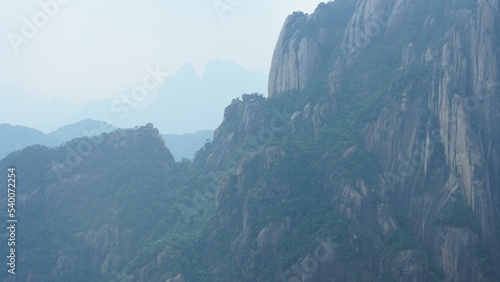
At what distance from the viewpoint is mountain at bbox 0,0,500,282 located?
4184cm

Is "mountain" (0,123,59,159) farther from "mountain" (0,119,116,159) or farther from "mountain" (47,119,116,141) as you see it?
"mountain" (47,119,116,141)

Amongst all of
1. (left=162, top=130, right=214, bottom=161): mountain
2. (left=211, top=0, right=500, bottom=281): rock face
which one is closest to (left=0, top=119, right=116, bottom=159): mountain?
(left=162, top=130, right=214, bottom=161): mountain

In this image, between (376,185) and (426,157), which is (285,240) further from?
(426,157)

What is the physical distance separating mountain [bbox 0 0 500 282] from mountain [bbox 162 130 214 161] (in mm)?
62733

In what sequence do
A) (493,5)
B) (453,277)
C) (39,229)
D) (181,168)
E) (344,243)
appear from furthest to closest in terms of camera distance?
1. (181,168)
2. (39,229)
3. (493,5)
4. (344,243)
5. (453,277)

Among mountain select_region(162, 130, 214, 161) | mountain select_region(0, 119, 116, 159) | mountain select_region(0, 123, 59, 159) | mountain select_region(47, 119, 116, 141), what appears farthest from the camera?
mountain select_region(47, 119, 116, 141)

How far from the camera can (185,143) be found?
15075cm

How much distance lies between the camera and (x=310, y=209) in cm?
4888

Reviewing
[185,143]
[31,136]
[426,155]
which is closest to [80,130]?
[31,136]

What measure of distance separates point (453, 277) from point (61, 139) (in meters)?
129

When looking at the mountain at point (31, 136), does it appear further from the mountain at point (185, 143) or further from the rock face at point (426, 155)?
the rock face at point (426, 155)

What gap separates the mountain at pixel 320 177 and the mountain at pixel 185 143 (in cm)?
6273

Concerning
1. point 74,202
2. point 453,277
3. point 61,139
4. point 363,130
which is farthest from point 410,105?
point 61,139

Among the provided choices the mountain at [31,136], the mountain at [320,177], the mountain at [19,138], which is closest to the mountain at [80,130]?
the mountain at [31,136]
